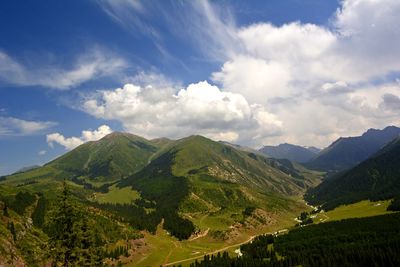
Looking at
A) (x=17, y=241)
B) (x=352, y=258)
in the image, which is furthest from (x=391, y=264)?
(x=17, y=241)

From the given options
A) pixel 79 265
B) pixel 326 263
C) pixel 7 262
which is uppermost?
pixel 79 265

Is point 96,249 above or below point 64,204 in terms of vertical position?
below

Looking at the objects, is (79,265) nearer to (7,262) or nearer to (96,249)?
(96,249)

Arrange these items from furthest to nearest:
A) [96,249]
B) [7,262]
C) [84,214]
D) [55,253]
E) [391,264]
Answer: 1. [391,264]
2. [7,262]
3. [96,249]
4. [84,214]
5. [55,253]

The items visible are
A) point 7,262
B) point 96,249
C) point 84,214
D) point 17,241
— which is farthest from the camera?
point 17,241

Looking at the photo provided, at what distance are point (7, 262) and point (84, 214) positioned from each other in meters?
136

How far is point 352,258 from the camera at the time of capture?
198750mm

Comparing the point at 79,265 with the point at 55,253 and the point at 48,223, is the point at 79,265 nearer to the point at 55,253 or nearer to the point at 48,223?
the point at 55,253

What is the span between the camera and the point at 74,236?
48.0 metres

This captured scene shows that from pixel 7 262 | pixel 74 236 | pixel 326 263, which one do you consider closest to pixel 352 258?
pixel 326 263

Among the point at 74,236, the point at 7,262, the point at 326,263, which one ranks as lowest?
the point at 326,263

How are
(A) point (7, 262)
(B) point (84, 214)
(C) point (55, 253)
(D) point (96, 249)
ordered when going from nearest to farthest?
(C) point (55, 253) → (B) point (84, 214) → (D) point (96, 249) → (A) point (7, 262)

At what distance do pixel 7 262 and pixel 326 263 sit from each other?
165092mm

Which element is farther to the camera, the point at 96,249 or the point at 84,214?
the point at 96,249
